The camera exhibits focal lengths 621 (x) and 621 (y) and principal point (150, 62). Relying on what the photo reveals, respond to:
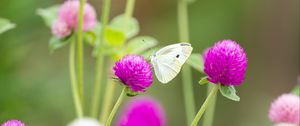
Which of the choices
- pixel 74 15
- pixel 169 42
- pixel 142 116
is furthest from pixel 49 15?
pixel 169 42

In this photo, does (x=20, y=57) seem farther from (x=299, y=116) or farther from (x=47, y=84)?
(x=299, y=116)

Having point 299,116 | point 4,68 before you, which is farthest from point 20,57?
point 299,116

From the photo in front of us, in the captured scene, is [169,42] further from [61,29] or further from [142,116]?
[142,116]

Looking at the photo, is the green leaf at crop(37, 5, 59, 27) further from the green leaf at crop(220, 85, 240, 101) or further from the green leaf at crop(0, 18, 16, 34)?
the green leaf at crop(220, 85, 240, 101)

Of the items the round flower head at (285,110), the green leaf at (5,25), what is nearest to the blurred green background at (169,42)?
the green leaf at (5,25)

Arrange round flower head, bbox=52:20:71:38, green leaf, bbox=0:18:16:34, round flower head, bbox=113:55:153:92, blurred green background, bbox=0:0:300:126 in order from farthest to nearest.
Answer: blurred green background, bbox=0:0:300:126
round flower head, bbox=52:20:71:38
green leaf, bbox=0:18:16:34
round flower head, bbox=113:55:153:92

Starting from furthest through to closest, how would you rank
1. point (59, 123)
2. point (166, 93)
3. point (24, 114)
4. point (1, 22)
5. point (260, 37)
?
point (260, 37)
point (166, 93)
point (59, 123)
point (24, 114)
point (1, 22)

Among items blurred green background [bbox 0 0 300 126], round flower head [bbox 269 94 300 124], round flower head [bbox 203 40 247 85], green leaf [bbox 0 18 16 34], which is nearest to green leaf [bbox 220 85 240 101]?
round flower head [bbox 203 40 247 85]
